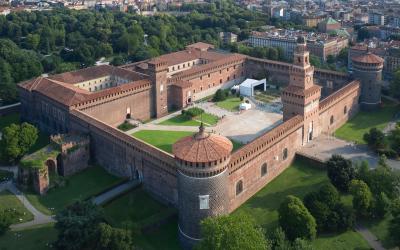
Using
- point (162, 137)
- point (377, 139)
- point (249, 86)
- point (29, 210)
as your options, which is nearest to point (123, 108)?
point (162, 137)

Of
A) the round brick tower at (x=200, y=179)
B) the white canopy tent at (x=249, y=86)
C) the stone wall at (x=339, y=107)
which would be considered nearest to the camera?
the round brick tower at (x=200, y=179)

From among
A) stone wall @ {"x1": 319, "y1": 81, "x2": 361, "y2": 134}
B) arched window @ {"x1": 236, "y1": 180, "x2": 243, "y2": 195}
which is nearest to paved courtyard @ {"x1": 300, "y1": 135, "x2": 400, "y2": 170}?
stone wall @ {"x1": 319, "y1": 81, "x2": 361, "y2": 134}

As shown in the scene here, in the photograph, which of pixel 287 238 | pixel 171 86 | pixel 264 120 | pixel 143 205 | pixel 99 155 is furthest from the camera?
pixel 171 86

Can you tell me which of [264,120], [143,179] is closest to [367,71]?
[264,120]

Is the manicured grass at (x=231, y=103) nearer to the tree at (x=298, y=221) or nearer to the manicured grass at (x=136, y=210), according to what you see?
the manicured grass at (x=136, y=210)

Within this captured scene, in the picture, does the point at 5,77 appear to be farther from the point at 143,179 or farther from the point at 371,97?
the point at 371,97

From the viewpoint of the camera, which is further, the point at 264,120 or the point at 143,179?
the point at 264,120

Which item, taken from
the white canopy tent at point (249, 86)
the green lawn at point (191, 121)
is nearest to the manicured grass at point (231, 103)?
the white canopy tent at point (249, 86)
